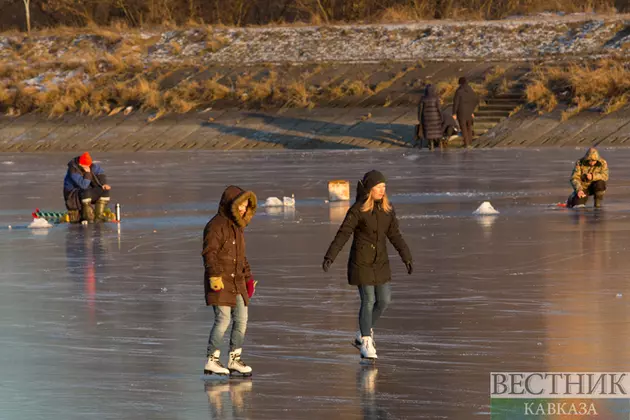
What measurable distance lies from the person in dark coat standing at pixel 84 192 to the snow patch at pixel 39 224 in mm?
566

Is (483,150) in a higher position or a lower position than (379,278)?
lower

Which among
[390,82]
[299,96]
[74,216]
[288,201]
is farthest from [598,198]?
[299,96]

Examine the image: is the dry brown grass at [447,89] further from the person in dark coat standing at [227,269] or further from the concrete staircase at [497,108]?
the person in dark coat standing at [227,269]

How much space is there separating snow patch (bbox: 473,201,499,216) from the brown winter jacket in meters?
11.9

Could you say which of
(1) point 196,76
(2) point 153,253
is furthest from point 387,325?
(1) point 196,76

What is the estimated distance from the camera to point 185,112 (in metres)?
48.7

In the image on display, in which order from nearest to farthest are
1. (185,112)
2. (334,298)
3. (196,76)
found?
(334,298) → (185,112) → (196,76)

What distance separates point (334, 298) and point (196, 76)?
39.4 metres

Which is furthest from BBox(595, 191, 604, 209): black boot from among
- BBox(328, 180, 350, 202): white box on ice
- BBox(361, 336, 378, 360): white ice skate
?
BBox(361, 336, 378, 360): white ice skate

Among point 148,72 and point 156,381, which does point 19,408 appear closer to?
point 156,381

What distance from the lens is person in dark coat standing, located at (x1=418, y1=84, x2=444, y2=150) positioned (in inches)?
1566

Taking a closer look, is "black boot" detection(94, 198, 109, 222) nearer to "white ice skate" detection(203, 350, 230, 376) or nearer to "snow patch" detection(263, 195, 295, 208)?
"snow patch" detection(263, 195, 295, 208)

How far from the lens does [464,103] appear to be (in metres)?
40.6

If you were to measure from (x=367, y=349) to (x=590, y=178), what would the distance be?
39.8ft
